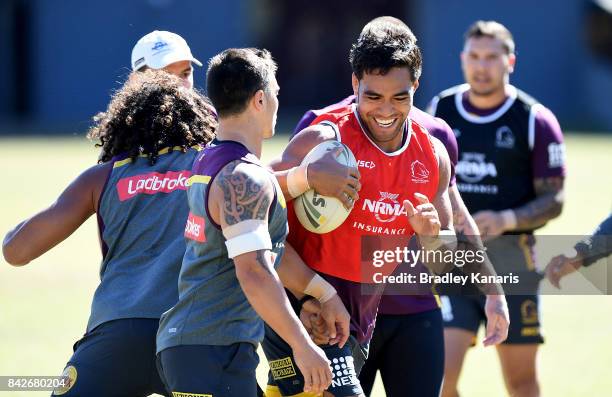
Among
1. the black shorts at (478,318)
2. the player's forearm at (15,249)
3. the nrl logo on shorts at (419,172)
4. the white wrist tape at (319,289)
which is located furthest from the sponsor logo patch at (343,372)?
the black shorts at (478,318)

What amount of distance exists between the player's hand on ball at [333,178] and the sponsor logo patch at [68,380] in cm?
129

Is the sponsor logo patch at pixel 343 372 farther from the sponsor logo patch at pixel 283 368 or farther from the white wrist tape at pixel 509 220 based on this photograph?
the white wrist tape at pixel 509 220

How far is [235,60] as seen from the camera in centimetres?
428

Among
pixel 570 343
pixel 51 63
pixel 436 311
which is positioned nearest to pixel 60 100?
Answer: pixel 51 63

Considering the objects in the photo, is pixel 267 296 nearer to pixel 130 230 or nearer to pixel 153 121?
pixel 130 230

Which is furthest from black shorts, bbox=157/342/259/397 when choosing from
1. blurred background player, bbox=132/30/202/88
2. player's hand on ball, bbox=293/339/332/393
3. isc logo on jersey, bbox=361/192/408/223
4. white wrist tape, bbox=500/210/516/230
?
white wrist tape, bbox=500/210/516/230

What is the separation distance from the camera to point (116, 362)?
184 inches

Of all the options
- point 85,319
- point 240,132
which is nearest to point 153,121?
point 240,132

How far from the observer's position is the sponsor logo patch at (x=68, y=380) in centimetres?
462

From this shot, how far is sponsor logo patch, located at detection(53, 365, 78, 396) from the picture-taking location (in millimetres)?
4617

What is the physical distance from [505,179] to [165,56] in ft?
8.15

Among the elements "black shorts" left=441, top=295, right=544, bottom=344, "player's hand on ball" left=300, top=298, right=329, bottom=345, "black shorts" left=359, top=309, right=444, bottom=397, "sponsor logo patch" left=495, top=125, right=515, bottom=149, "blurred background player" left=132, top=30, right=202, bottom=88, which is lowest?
"black shorts" left=441, top=295, right=544, bottom=344

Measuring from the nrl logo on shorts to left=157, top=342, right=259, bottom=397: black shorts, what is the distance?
45.3 inches
